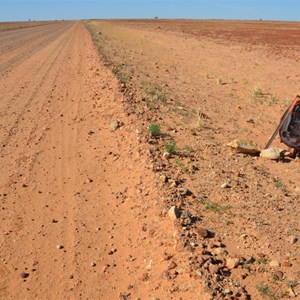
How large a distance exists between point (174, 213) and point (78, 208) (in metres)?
1.48

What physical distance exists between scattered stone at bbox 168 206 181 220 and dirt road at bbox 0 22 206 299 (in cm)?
10

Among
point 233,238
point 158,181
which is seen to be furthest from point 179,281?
point 158,181

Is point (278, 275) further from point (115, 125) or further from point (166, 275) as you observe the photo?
point (115, 125)

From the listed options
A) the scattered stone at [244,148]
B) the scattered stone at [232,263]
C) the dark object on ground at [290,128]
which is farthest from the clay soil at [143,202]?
the dark object on ground at [290,128]

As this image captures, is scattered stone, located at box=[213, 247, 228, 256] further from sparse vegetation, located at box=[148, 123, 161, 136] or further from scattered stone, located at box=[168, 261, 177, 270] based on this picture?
sparse vegetation, located at box=[148, 123, 161, 136]

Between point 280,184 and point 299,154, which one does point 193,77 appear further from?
point 280,184

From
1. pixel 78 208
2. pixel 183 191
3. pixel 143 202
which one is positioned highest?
pixel 183 191

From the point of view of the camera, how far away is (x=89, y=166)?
7000 mm

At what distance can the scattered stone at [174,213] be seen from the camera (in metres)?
4.98

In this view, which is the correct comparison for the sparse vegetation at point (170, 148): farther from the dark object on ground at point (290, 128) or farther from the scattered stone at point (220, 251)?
the scattered stone at point (220, 251)

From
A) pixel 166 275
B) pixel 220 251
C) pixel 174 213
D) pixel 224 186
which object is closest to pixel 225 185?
pixel 224 186

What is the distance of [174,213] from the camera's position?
16.4 feet

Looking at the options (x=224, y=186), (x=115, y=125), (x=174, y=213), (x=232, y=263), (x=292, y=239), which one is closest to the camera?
(x=232, y=263)

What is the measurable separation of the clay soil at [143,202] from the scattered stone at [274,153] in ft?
0.56
